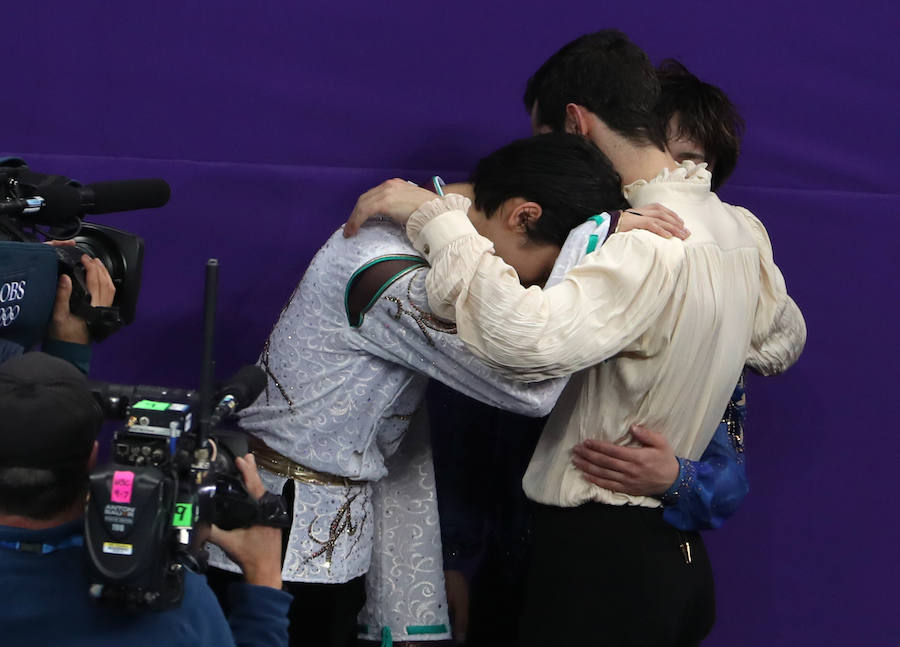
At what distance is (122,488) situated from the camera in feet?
3.46

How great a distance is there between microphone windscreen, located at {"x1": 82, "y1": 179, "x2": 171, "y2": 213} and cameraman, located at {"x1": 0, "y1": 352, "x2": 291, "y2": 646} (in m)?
0.39

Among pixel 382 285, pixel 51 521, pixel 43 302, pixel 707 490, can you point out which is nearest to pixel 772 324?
pixel 707 490

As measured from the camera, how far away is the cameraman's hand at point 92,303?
151 centimetres

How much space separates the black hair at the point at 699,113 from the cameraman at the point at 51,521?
3.90ft

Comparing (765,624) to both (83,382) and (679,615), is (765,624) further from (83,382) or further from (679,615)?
(83,382)

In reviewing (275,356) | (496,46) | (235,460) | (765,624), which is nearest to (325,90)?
(496,46)

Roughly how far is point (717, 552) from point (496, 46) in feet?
3.83

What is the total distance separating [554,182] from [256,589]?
2.26ft

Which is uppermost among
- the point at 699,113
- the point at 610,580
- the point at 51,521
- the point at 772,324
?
the point at 699,113

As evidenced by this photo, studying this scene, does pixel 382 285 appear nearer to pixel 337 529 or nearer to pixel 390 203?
pixel 390 203

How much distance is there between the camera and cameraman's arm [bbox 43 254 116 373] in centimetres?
152

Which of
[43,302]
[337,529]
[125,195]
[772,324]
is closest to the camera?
[43,302]

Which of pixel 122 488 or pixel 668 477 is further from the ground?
pixel 122 488

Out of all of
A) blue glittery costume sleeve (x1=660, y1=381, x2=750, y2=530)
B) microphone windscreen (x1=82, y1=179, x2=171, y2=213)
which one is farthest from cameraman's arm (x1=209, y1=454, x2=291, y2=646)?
blue glittery costume sleeve (x1=660, y1=381, x2=750, y2=530)
